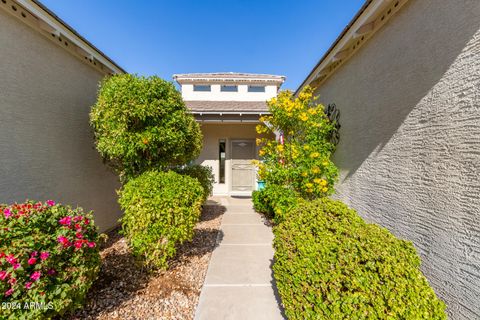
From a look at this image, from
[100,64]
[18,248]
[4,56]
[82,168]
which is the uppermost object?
[100,64]

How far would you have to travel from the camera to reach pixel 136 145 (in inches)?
147

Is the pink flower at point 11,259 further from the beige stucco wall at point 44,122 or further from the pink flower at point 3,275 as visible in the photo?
the beige stucco wall at point 44,122

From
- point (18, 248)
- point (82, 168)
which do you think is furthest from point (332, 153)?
point (82, 168)

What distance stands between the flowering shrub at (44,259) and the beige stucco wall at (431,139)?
4093 millimetres

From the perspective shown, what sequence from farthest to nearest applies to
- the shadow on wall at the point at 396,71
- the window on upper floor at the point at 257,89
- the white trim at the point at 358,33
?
the window on upper floor at the point at 257,89, the white trim at the point at 358,33, the shadow on wall at the point at 396,71

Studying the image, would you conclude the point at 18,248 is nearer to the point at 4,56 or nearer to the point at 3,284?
the point at 3,284

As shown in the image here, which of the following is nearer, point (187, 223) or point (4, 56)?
point (4, 56)

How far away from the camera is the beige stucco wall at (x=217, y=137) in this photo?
895cm

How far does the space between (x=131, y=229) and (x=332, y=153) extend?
4.95 m

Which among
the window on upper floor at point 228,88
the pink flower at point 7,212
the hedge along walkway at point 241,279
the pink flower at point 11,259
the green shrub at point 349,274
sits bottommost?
the hedge along walkway at point 241,279

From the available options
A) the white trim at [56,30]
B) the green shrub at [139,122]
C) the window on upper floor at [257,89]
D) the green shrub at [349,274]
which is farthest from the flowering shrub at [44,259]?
the window on upper floor at [257,89]

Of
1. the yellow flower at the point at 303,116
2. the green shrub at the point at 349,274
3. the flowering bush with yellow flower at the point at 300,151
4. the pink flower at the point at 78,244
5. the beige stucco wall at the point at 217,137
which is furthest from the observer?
the beige stucco wall at the point at 217,137

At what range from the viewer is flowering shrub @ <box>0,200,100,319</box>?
171cm

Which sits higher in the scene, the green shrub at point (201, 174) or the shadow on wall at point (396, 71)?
the shadow on wall at point (396, 71)
